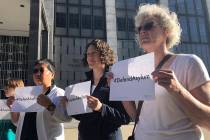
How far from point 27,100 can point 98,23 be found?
2489 cm

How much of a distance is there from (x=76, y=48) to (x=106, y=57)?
24285 mm

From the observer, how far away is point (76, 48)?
27.3 m

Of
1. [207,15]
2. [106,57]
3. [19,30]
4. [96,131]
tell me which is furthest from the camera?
[207,15]

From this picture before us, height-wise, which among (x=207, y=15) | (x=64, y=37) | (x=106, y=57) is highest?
(x=207, y=15)

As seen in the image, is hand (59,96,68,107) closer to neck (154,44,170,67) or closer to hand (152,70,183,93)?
neck (154,44,170,67)

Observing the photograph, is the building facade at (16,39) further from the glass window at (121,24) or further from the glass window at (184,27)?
the glass window at (184,27)

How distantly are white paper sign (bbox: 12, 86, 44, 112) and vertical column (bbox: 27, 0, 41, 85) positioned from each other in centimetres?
428

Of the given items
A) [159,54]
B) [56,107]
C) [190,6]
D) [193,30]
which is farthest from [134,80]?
[190,6]

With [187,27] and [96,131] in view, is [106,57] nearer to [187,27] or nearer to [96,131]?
[96,131]

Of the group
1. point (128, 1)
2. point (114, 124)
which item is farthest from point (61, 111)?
point (128, 1)

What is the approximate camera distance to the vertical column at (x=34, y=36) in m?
7.76

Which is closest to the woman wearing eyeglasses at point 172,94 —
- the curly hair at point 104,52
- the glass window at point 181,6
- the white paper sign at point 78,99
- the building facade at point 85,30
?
the white paper sign at point 78,99

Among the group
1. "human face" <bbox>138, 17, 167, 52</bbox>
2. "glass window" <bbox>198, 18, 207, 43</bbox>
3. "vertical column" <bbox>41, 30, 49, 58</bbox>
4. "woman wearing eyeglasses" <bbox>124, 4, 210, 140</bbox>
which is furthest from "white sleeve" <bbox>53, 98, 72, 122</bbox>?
"glass window" <bbox>198, 18, 207, 43</bbox>

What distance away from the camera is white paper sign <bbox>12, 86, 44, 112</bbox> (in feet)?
11.1
